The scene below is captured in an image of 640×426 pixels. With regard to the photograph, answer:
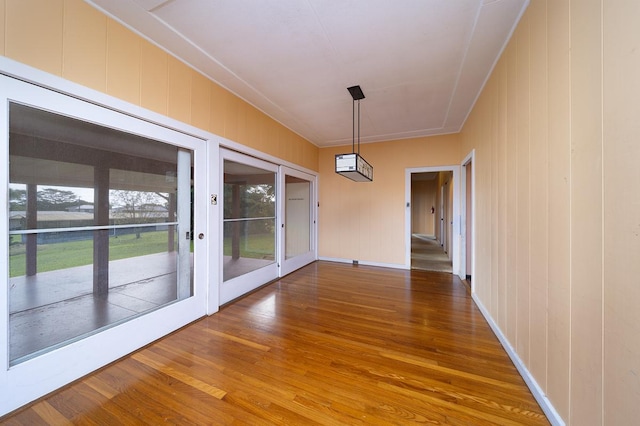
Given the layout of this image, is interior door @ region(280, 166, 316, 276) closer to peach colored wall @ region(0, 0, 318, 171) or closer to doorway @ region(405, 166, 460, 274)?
peach colored wall @ region(0, 0, 318, 171)

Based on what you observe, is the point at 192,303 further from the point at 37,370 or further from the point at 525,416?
the point at 525,416

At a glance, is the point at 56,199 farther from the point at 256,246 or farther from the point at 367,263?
the point at 367,263

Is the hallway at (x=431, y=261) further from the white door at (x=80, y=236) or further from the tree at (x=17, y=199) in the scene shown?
the tree at (x=17, y=199)

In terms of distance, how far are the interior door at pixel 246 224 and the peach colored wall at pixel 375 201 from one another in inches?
69.0

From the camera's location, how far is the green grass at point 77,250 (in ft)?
4.75

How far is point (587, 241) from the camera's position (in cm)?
109

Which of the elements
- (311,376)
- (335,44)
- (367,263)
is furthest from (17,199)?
(367,263)

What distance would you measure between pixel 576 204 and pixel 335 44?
2168mm

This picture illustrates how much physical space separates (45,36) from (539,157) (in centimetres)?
336

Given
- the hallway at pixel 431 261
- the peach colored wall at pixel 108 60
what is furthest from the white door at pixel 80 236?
the hallway at pixel 431 261

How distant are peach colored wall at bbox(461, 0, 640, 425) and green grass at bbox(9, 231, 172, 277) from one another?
123 inches

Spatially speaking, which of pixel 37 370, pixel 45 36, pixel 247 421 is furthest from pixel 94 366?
pixel 45 36

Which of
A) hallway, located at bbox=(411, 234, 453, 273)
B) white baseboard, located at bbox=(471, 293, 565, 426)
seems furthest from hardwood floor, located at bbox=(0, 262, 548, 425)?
hallway, located at bbox=(411, 234, 453, 273)

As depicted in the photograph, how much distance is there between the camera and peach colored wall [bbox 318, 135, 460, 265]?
4.68 metres
